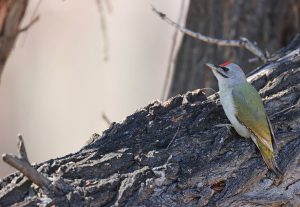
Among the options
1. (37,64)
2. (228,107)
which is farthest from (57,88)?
(228,107)

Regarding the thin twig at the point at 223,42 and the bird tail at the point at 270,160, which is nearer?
the bird tail at the point at 270,160

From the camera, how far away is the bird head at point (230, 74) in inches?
166

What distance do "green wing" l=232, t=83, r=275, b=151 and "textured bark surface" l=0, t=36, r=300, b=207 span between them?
7 cm

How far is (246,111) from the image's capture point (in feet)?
13.4

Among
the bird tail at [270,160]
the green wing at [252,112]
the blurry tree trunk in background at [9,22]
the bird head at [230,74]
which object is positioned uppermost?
the blurry tree trunk in background at [9,22]

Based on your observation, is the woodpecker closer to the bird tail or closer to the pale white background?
the bird tail

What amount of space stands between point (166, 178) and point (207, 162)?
276mm

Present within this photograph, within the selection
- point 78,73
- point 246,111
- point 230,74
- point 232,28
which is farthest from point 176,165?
point 78,73

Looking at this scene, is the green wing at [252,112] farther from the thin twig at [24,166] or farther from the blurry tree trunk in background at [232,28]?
the blurry tree trunk in background at [232,28]

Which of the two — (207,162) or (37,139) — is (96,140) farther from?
(37,139)

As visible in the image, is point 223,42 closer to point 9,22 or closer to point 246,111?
point 246,111

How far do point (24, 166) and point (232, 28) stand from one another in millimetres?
3220

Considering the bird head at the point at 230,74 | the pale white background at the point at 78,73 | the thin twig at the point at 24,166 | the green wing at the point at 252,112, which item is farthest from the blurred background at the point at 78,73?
the thin twig at the point at 24,166

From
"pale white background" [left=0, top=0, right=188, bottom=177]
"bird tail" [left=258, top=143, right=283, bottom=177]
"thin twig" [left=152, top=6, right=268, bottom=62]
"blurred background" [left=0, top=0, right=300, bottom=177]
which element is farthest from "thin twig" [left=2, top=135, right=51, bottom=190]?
"pale white background" [left=0, top=0, right=188, bottom=177]
